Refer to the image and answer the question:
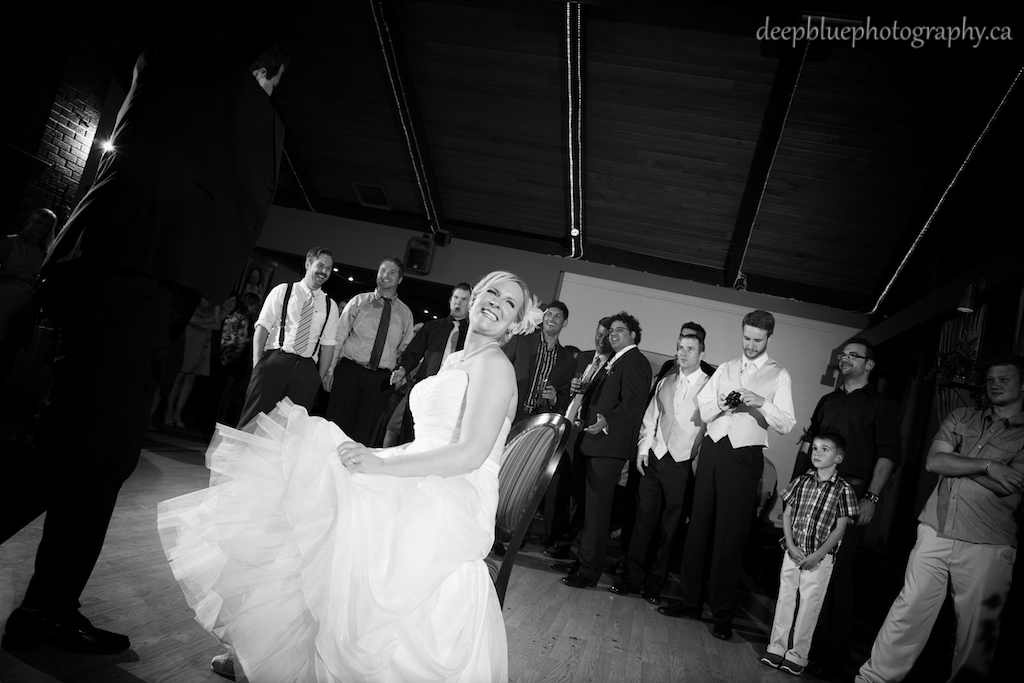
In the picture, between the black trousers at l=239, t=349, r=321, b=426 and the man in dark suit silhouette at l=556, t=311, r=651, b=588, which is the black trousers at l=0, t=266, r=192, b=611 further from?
the man in dark suit silhouette at l=556, t=311, r=651, b=588

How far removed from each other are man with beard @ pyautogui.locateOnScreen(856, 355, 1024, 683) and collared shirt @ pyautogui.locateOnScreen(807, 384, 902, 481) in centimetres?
57

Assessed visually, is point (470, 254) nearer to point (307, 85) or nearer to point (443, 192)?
point (443, 192)

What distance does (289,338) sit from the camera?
14.2ft

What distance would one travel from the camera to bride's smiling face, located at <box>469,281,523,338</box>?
80.0 inches

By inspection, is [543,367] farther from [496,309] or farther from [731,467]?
[496,309]

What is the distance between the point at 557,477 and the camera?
4.95 meters

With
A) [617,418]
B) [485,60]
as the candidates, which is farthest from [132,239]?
[485,60]

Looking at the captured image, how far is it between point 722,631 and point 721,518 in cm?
60

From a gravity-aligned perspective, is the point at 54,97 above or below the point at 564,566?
above

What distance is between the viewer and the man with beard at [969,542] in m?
2.75

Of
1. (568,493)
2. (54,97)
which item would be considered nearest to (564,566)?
(568,493)

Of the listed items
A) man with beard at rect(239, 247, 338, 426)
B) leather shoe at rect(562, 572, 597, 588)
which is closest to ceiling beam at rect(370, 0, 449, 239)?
man with beard at rect(239, 247, 338, 426)

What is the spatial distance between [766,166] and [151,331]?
20.0ft

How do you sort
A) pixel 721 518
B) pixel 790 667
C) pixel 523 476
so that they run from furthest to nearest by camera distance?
pixel 721 518, pixel 790 667, pixel 523 476
